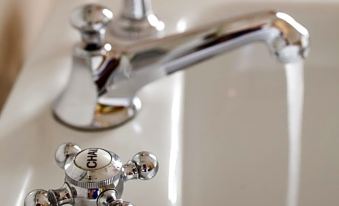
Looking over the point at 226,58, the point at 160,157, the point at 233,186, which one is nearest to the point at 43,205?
the point at 160,157

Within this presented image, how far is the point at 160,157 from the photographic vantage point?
1.97 ft

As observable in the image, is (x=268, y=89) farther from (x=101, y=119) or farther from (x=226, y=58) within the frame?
(x=101, y=119)

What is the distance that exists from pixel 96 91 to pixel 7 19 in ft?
0.47

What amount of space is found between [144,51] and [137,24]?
0.15 metres

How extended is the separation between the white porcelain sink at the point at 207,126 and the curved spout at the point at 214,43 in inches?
2.1

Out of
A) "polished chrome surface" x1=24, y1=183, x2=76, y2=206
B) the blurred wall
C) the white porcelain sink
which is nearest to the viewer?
"polished chrome surface" x1=24, y1=183, x2=76, y2=206

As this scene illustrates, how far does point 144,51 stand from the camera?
62 centimetres

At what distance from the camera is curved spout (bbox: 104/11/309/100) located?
0.61 meters

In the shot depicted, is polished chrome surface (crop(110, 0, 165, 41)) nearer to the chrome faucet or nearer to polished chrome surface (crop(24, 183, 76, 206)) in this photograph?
the chrome faucet

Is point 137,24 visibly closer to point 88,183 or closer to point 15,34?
point 15,34

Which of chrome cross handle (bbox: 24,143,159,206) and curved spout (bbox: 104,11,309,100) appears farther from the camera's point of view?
curved spout (bbox: 104,11,309,100)

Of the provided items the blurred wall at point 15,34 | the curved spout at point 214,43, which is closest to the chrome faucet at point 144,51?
the curved spout at point 214,43

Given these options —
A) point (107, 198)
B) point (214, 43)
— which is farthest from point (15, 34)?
point (107, 198)

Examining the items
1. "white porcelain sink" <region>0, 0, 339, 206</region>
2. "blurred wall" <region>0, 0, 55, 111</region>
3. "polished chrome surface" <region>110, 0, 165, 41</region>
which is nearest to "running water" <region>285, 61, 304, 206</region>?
"white porcelain sink" <region>0, 0, 339, 206</region>
